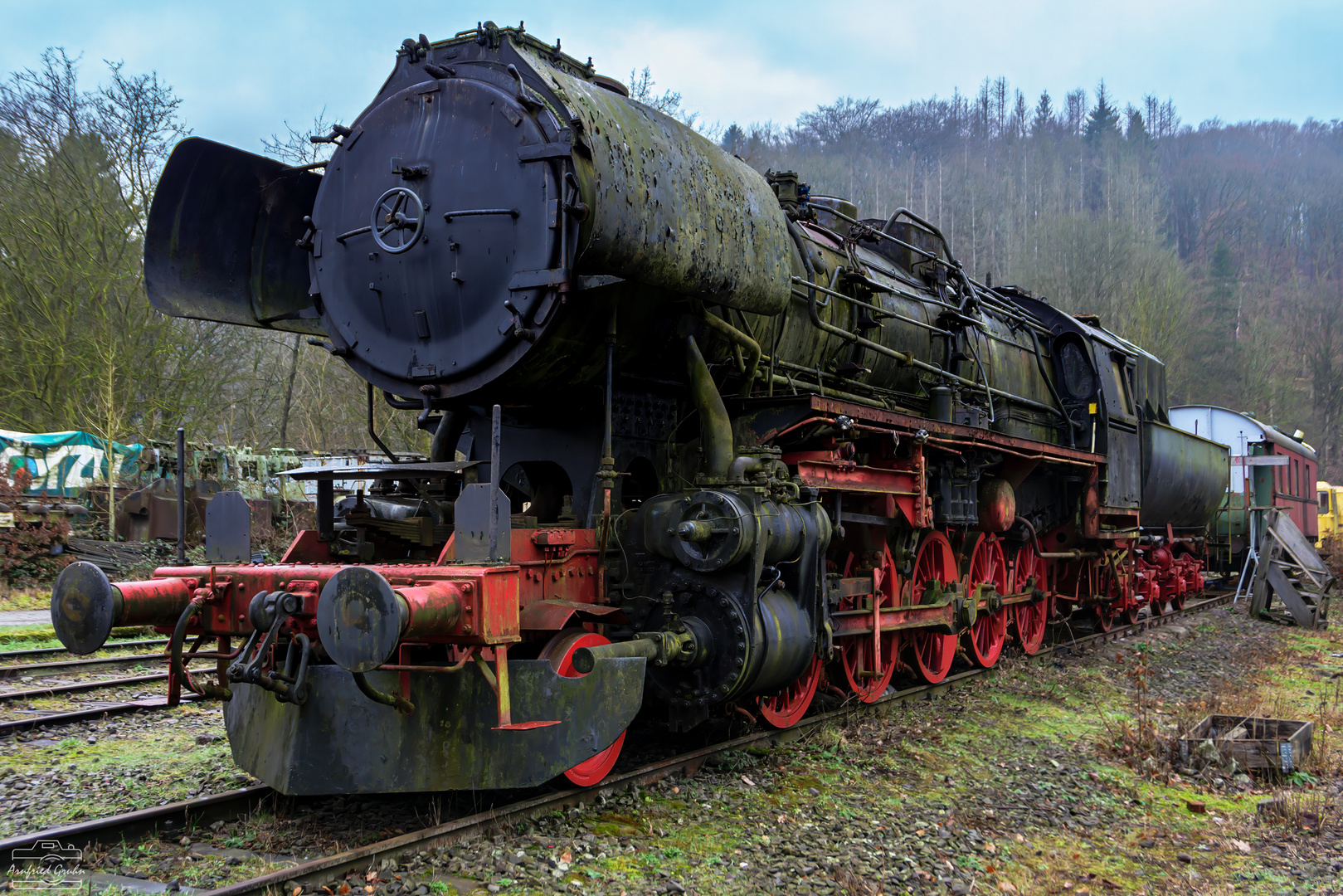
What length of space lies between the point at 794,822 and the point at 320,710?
89.1 inches

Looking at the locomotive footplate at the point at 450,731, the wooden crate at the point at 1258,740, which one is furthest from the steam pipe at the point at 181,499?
the wooden crate at the point at 1258,740

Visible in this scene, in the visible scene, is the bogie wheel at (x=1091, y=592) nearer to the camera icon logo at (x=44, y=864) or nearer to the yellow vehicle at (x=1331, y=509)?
the camera icon logo at (x=44, y=864)

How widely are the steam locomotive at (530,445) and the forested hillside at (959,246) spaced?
505 centimetres

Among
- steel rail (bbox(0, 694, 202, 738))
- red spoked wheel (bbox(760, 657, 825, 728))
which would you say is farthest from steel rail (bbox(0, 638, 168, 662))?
red spoked wheel (bbox(760, 657, 825, 728))

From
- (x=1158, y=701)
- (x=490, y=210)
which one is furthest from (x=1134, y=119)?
(x=490, y=210)

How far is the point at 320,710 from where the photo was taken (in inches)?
173

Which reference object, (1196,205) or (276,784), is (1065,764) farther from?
(1196,205)

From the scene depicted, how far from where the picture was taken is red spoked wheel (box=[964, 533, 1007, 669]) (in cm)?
875

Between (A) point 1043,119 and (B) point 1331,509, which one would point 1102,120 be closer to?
(A) point 1043,119

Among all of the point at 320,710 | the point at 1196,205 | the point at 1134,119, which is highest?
the point at 1134,119

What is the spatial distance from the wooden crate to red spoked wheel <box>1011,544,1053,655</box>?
10.2ft

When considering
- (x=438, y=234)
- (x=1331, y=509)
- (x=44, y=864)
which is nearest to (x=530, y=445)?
(x=438, y=234)

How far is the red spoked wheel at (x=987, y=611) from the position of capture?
875cm

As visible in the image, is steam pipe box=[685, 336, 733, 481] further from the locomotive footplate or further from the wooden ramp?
the wooden ramp
